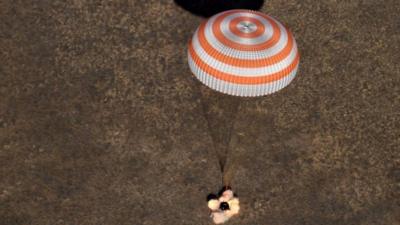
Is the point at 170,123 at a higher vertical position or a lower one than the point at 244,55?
lower

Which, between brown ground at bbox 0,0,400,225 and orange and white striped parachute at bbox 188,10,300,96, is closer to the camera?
orange and white striped parachute at bbox 188,10,300,96

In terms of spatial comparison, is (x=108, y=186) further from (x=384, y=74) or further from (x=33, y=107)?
(x=384, y=74)

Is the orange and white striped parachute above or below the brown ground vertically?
above

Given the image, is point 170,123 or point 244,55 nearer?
point 244,55

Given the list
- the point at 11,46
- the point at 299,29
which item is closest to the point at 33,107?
the point at 11,46
